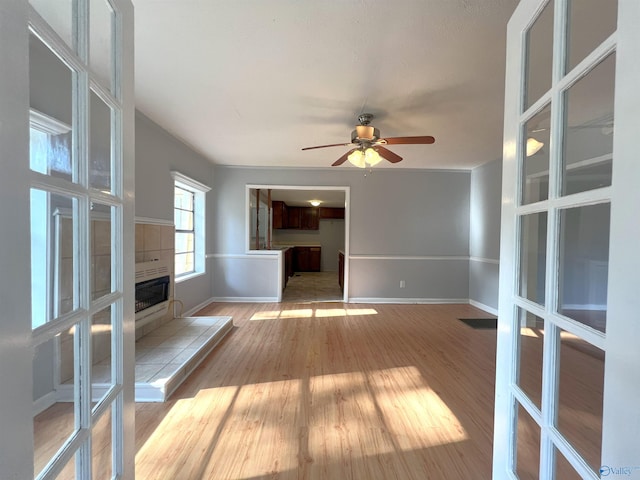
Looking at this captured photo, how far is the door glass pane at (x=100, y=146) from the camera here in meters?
0.78

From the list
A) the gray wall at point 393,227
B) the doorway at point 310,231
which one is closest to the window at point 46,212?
the gray wall at point 393,227

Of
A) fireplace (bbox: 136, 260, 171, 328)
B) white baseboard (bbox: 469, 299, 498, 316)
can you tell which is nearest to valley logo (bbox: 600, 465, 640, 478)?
fireplace (bbox: 136, 260, 171, 328)

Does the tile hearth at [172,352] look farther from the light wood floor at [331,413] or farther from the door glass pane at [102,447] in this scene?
the door glass pane at [102,447]

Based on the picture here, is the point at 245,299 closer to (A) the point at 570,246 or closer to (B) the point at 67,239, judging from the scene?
(B) the point at 67,239

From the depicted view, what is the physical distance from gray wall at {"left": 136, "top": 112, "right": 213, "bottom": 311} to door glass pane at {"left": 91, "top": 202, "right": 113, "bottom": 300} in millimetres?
2312

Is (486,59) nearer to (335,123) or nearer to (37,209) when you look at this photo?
(335,123)

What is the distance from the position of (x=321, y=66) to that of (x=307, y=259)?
729cm

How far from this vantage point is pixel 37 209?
58 centimetres

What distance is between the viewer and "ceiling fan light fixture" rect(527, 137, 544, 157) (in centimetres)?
87

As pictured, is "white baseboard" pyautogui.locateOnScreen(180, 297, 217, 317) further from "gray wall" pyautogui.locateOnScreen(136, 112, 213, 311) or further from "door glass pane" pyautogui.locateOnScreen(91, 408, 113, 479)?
"door glass pane" pyautogui.locateOnScreen(91, 408, 113, 479)

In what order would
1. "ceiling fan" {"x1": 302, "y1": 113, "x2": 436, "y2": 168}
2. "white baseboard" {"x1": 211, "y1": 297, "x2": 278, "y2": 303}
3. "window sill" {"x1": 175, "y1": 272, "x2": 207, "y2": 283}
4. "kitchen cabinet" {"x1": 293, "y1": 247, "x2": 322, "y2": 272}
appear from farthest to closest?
"kitchen cabinet" {"x1": 293, "y1": 247, "x2": 322, "y2": 272}
"white baseboard" {"x1": 211, "y1": 297, "x2": 278, "y2": 303}
"window sill" {"x1": 175, "y1": 272, "x2": 207, "y2": 283}
"ceiling fan" {"x1": 302, "y1": 113, "x2": 436, "y2": 168}

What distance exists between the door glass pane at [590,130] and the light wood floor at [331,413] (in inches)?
16.7

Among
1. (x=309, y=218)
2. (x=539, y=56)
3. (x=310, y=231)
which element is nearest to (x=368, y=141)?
(x=539, y=56)

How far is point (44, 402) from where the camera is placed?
2.02 feet
